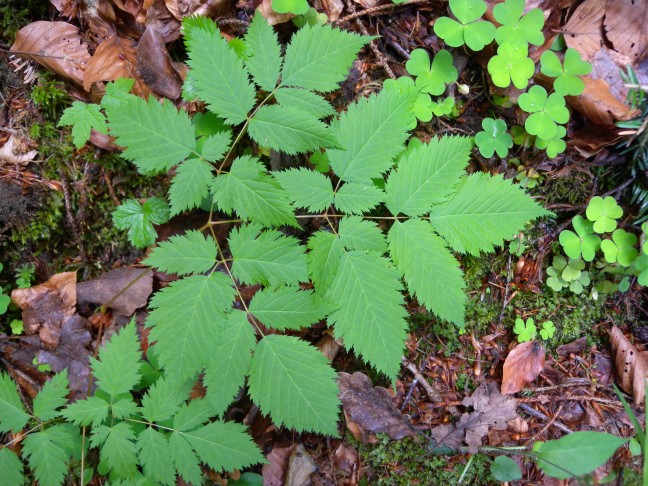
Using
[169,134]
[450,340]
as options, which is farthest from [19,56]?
[450,340]

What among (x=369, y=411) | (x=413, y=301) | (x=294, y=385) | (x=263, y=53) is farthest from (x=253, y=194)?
(x=369, y=411)

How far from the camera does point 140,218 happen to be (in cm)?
234

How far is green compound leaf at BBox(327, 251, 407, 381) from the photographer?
208 cm

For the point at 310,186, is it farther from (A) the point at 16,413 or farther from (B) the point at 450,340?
(A) the point at 16,413

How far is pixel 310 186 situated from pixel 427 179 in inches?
21.4

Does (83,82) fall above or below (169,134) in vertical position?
above

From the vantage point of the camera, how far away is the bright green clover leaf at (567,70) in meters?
2.30

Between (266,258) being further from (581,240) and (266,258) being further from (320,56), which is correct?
(581,240)

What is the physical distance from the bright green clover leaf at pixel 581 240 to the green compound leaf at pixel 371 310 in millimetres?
1029

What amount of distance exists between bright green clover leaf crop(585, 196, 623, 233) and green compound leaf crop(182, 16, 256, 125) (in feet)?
5.89

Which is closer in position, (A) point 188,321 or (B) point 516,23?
(A) point 188,321

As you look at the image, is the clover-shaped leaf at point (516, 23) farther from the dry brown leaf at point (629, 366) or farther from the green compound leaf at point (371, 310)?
the dry brown leaf at point (629, 366)

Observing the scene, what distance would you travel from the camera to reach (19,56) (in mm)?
2391

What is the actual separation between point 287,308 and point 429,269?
0.67 metres
